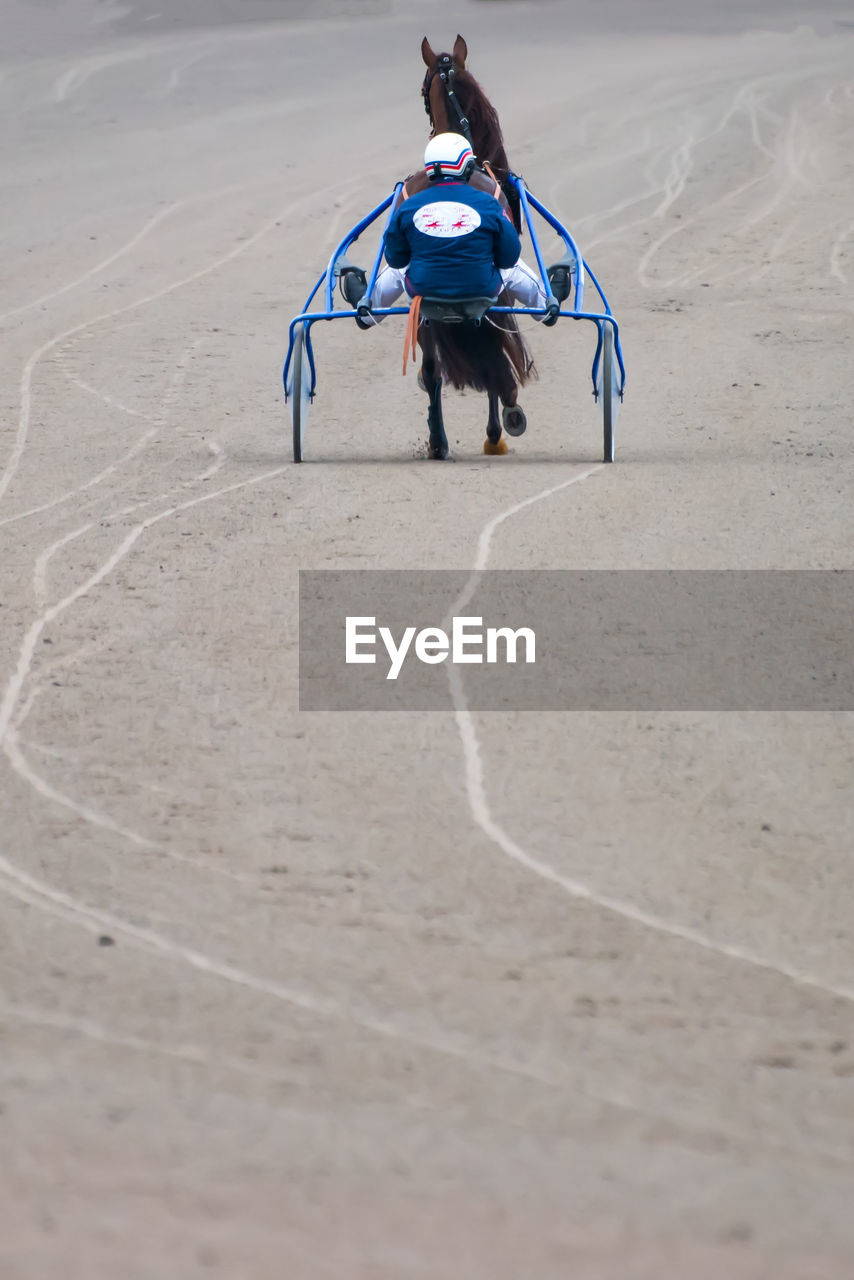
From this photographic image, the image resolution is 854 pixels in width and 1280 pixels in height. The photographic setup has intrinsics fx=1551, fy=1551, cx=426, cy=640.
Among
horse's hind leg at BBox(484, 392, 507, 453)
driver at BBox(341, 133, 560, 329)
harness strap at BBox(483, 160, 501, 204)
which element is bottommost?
horse's hind leg at BBox(484, 392, 507, 453)

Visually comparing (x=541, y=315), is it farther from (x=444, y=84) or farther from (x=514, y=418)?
(x=444, y=84)

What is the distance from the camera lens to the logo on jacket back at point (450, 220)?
22.1ft

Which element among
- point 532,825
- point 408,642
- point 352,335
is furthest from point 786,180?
point 532,825

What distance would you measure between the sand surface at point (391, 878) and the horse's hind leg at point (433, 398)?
11 centimetres

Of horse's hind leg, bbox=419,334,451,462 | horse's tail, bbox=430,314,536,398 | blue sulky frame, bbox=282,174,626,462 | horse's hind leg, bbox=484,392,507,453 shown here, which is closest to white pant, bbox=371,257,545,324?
blue sulky frame, bbox=282,174,626,462

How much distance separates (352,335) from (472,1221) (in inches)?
358

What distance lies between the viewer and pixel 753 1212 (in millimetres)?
2521

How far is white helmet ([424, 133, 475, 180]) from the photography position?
685 centimetres

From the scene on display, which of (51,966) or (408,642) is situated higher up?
(408,642)

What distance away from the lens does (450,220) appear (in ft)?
22.1

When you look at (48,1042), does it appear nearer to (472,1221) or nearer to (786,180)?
(472,1221)

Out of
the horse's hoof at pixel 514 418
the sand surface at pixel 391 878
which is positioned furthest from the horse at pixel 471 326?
the sand surface at pixel 391 878

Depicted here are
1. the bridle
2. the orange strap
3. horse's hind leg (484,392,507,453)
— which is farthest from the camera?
horse's hind leg (484,392,507,453)

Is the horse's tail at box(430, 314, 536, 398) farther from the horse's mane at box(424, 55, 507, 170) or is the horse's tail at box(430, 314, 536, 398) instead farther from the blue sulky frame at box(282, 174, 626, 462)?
the horse's mane at box(424, 55, 507, 170)
